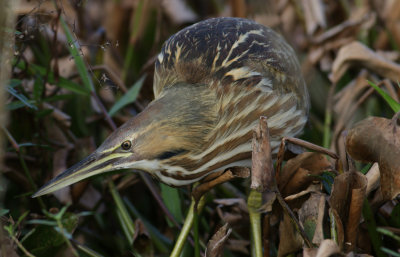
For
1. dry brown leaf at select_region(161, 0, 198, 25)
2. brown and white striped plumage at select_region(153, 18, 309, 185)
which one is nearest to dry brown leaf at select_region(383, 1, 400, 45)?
dry brown leaf at select_region(161, 0, 198, 25)

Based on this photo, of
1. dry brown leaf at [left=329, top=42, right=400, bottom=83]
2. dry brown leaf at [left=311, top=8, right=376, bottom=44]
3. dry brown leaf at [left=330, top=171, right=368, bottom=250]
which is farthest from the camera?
dry brown leaf at [left=311, top=8, right=376, bottom=44]

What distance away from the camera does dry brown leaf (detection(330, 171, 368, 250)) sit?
4.47 ft

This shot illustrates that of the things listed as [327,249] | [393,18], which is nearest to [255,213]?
[327,249]

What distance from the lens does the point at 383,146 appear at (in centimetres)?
144

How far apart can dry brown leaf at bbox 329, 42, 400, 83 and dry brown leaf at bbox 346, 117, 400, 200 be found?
2.57ft

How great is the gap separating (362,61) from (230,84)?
2.69 ft

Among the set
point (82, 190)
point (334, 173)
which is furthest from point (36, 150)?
point (334, 173)

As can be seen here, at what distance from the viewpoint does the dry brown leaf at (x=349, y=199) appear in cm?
136

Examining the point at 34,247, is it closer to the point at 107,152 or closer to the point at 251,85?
the point at 107,152

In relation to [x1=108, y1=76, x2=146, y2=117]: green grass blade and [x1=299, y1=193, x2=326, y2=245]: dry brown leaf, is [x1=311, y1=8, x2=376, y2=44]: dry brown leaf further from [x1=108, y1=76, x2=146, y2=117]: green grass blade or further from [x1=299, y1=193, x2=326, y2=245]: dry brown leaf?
[x1=299, y1=193, x2=326, y2=245]: dry brown leaf

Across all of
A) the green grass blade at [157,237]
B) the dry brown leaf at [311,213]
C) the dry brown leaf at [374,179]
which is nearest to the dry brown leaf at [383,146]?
the dry brown leaf at [374,179]

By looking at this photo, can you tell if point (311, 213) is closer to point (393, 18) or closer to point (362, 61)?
point (362, 61)

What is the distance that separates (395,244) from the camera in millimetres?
1580

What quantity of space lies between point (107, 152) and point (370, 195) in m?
0.72
